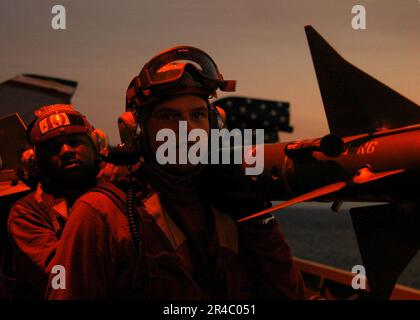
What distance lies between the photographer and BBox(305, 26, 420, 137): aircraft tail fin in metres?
2.36

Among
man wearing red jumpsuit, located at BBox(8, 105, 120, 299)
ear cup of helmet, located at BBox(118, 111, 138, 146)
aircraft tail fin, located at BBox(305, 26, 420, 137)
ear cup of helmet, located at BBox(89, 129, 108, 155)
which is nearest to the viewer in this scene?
aircraft tail fin, located at BBox(305, 26, 420, 137)

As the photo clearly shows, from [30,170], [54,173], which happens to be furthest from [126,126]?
[30,170]

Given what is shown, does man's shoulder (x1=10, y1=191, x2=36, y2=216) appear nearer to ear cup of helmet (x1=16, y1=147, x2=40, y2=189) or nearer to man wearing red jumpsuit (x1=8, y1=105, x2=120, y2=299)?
man wearing red jumpsuit (x1=8, y1=105, x2=120, y2=299)

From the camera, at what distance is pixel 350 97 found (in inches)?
96.3

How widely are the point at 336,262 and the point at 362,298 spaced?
89.1 metres

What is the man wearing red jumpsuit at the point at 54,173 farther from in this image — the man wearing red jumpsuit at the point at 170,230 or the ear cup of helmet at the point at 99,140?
the man wearing red jumpsuit at the point at 170,230

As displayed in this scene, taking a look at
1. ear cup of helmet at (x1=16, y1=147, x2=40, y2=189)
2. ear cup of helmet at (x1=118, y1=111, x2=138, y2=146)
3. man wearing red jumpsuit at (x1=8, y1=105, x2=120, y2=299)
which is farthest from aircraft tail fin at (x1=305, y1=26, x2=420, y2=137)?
ear cup of helmet at (x1=16, y1=147, x2=40, y2=189)

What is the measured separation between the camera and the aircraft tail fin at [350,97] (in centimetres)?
236

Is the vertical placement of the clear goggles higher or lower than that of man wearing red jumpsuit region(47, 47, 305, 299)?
higher

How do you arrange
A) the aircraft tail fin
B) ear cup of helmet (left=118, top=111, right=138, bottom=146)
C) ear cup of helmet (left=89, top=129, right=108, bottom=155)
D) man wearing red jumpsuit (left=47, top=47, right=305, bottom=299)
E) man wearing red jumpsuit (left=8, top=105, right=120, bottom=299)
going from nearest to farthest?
1. man wearing red jumpsuit (left=47, top=47, right=305, bottom=299)
2. the aircraft tail fin
3. ear cup of helmet (left=118, top=111, right=138, bottom=146)
4. man wearing red jumpsuit (left=8, top=105, right=120, bottom=299)
5. ear cup of helmet (left=89, top=129, right=108, bottom=155)

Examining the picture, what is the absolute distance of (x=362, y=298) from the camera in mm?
2480

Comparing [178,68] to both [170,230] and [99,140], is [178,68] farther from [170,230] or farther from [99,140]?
[99,140]
